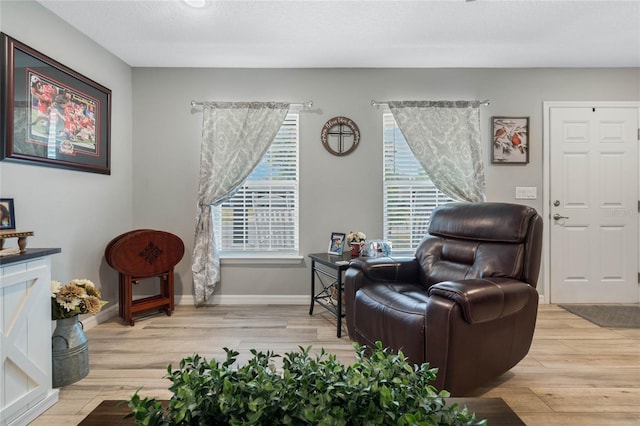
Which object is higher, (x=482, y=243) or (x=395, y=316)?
(x=482, y=243)

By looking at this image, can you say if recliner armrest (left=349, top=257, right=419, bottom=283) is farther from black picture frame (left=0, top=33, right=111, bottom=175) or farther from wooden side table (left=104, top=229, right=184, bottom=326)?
black picture frame (left=0, top=33, right=111, bottom=175)

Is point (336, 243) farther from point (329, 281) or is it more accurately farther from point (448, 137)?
point (448, 137)

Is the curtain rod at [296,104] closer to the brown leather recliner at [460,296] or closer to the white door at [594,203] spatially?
the brown leather recliner at [460,296]

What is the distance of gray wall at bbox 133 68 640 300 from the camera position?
11.3ft

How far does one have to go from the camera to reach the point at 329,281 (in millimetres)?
3500

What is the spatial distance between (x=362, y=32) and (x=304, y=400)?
2.80 meters

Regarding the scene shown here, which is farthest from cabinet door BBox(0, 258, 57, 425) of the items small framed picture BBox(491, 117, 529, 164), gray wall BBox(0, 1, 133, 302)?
small framed picture BBox(491, 117, 529, 164)

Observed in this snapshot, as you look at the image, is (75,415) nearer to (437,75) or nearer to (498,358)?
(498,358)

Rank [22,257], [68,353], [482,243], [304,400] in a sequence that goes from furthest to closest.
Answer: [482,243]
[68,353]
[22,257]
[304,400]

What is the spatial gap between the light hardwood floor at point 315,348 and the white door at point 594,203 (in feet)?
1.88

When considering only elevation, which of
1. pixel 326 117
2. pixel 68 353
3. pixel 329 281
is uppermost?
pixel 326 117

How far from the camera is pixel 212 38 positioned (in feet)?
9.29

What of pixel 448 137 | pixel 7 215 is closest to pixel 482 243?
pixel 448 137

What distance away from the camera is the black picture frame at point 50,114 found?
2.07 m
